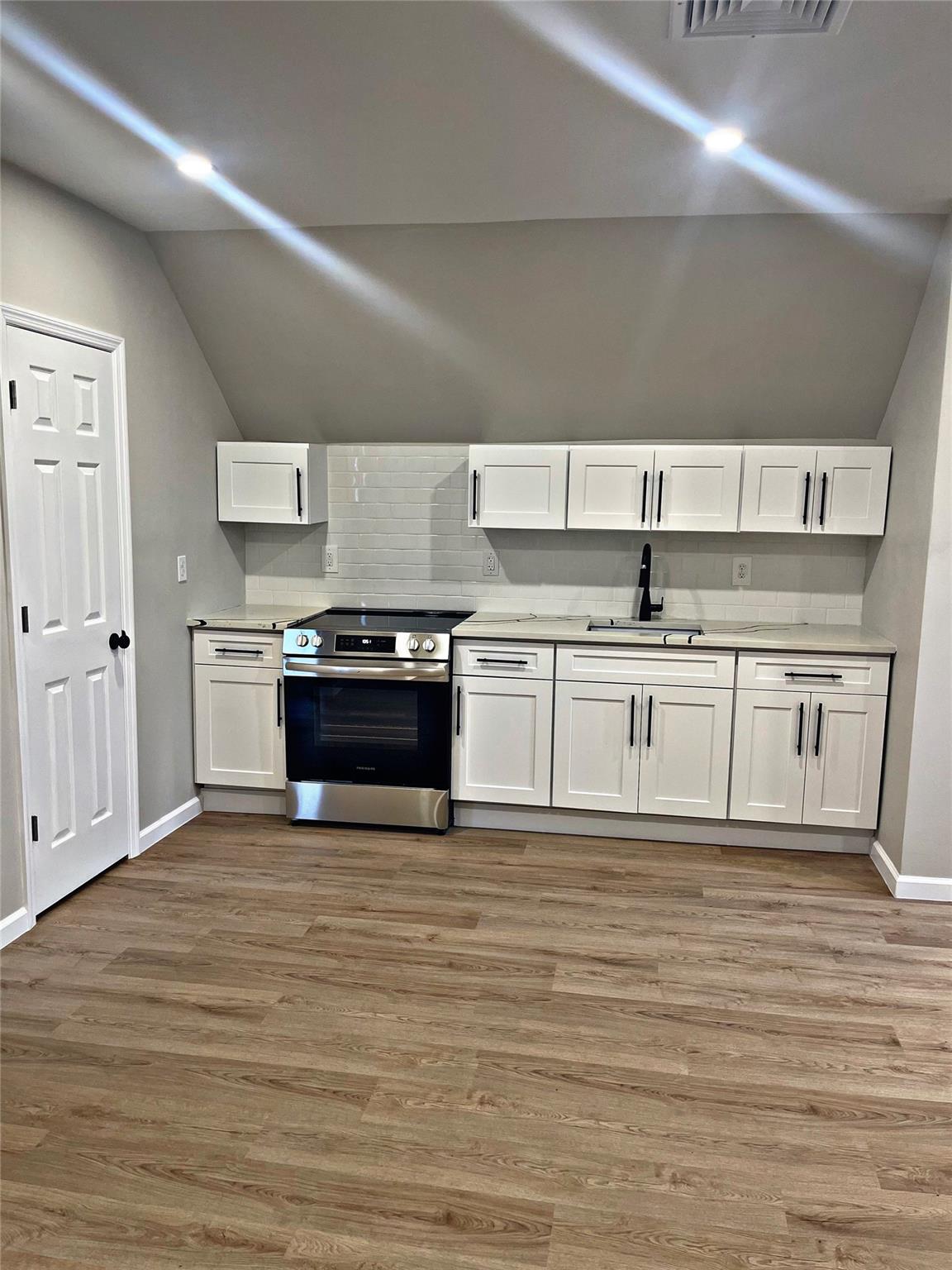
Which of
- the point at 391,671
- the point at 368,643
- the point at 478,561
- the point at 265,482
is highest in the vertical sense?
the point at 265,482

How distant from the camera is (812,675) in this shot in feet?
12.7

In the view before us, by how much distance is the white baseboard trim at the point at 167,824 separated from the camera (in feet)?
12.8

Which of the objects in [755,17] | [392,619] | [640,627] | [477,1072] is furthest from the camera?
[392,619]

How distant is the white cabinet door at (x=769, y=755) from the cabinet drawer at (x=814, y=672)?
0.04m

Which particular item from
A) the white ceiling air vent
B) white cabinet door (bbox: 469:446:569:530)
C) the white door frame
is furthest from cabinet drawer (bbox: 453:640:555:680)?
the white ceiling air vent

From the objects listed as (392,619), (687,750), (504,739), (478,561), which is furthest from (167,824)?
(687,750)

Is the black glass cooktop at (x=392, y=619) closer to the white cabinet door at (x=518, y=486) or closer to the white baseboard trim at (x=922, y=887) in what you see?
the white cabinet door at (x=518, y=486)

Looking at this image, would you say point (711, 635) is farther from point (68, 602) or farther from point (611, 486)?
point (68, 602)

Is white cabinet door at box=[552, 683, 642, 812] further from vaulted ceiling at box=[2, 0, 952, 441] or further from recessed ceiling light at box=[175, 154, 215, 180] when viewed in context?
recessed ceiling light at box=[175, 154, 215, 180]

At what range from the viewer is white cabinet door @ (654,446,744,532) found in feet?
13.4

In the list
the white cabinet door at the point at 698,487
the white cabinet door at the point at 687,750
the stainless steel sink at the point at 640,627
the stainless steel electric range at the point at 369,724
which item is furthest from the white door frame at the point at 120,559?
the white cabinet door at the point at 698,487

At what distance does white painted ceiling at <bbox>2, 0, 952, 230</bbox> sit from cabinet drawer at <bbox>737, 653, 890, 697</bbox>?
1736 mm

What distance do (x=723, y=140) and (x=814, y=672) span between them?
2119mm

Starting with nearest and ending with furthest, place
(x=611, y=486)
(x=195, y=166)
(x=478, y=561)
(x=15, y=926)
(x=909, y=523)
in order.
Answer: (x=195, y=166) < (x=15, y=926) < (x=909, y=523) < (x=611, y=486) < (x=478, y=561)
